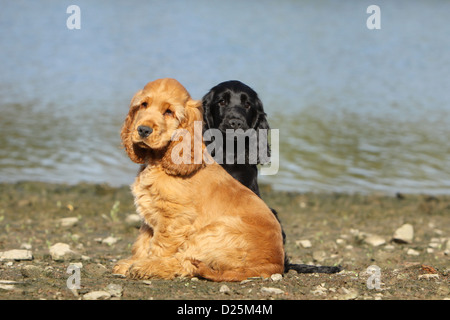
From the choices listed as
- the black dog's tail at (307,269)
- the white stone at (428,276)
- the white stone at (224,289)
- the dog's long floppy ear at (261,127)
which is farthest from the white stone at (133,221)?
the white stone at (428,276)

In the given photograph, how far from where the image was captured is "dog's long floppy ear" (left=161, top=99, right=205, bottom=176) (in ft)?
16.4

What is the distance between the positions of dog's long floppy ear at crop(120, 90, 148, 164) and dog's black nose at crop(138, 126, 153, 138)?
383 mm

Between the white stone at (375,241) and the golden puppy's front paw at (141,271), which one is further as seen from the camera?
the white stone at (375,241)

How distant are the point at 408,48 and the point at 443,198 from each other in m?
20.1

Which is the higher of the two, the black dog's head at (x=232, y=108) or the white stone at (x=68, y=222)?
the black dog's head at (x=232, y=108)

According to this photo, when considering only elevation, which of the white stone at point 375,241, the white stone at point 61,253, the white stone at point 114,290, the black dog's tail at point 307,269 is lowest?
the white stone at point 375,241

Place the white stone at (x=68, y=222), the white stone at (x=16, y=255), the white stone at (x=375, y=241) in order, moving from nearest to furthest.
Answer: the white stone at (x=16, y=255)
the white stone at (x=375, y=241)
the white stone at (x=68, y=222)

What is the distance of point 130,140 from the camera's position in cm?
515

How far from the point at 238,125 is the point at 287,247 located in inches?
96.7

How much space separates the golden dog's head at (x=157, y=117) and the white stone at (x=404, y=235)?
13.9 ft

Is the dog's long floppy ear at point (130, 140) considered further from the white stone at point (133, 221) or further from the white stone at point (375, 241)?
the white stone at point (375, 241)

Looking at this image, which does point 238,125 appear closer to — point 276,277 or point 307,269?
point 307,269

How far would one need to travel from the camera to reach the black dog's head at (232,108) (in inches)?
240

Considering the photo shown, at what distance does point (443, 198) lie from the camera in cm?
1163
